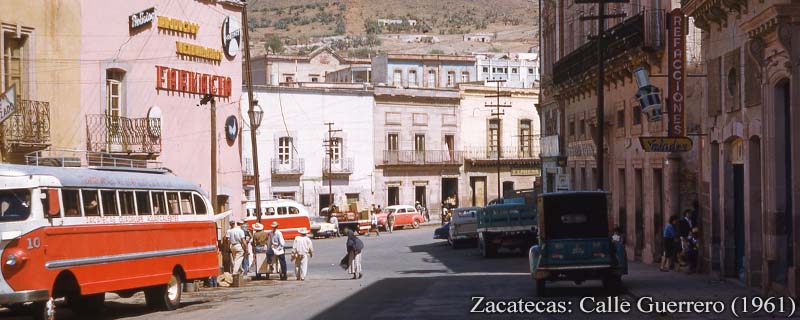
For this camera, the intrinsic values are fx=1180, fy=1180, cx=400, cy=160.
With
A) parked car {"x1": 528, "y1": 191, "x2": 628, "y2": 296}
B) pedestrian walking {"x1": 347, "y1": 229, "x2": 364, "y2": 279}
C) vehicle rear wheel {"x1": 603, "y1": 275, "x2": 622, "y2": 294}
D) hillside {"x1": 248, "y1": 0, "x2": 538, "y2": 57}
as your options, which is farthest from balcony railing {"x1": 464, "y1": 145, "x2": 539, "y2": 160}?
hillside {"x1": 248, "y1": 0, "x2": 538, "y2": 57}

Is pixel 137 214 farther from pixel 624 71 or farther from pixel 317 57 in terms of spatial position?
pixel 317 57

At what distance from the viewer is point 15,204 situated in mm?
19422

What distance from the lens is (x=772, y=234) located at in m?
23.2

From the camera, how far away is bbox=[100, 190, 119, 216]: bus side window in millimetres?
21953

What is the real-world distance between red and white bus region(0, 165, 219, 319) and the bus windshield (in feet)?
0.05

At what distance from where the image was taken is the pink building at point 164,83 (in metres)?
35.0

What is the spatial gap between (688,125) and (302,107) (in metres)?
44.9

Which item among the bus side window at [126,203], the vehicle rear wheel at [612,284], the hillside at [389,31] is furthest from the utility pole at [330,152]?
the hillside at [389,31]

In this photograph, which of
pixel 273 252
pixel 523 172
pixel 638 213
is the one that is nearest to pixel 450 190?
pixel 523 172

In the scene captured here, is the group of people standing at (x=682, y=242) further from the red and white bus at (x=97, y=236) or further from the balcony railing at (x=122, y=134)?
the balcony railing at (x=122, y=134)

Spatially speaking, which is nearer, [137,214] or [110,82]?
[137,214]

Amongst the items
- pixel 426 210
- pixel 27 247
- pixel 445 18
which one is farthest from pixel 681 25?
pixel 445 18

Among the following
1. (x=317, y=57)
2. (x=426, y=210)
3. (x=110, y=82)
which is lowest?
(x=426, y=210)

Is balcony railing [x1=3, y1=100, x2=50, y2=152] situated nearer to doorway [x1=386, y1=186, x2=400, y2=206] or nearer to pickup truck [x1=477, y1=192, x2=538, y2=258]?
pickup truck [x1=477, y1=192, x2=538, y2=258]
